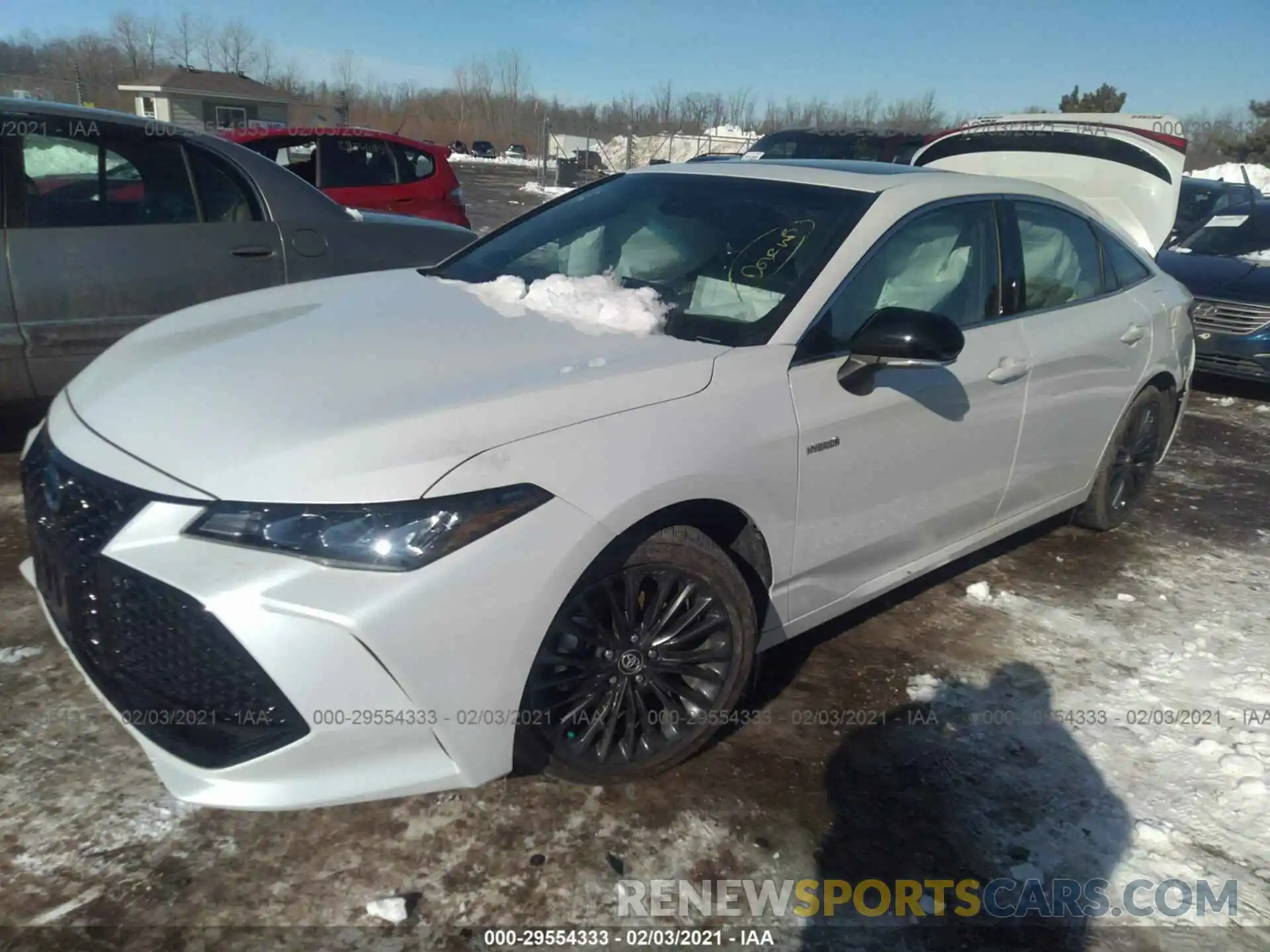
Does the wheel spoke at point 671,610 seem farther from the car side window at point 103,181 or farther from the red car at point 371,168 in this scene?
the red car at point 371,168

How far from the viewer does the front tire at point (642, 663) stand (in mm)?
2250

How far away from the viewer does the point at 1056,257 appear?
151 inches

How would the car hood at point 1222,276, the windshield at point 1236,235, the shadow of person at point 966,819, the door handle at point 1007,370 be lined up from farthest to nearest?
the windshield at point 1236,235
the car hood at point 1222,276
the door handle at point 1007,370
the shadow of person at point 966,819

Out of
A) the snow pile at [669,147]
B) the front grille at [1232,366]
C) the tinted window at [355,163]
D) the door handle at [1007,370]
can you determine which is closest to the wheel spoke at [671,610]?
the door handle at [1007,370]

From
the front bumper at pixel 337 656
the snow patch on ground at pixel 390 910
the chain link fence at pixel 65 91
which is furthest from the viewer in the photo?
the chain link fence at pixel 65 91

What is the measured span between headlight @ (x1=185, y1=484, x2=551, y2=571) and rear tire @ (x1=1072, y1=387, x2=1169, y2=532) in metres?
3.45

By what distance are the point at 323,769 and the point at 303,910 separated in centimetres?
37

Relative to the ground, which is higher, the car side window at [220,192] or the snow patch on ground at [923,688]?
the car side window at [220,192]

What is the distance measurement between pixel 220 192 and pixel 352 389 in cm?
292

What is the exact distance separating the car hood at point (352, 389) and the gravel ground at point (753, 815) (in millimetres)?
944

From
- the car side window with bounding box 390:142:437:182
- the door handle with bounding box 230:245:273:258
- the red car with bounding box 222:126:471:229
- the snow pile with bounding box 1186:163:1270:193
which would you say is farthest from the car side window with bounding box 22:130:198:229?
the snow pile with bounding box 1186:163:1270:193

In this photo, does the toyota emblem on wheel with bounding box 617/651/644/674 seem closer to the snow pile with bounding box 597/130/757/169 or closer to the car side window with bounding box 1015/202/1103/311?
the car side window with bounding box 1015/202/1103/311

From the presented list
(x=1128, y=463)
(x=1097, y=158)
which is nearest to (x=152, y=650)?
(x=1128, y=463)

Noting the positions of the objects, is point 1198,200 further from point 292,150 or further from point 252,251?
point 252,251
